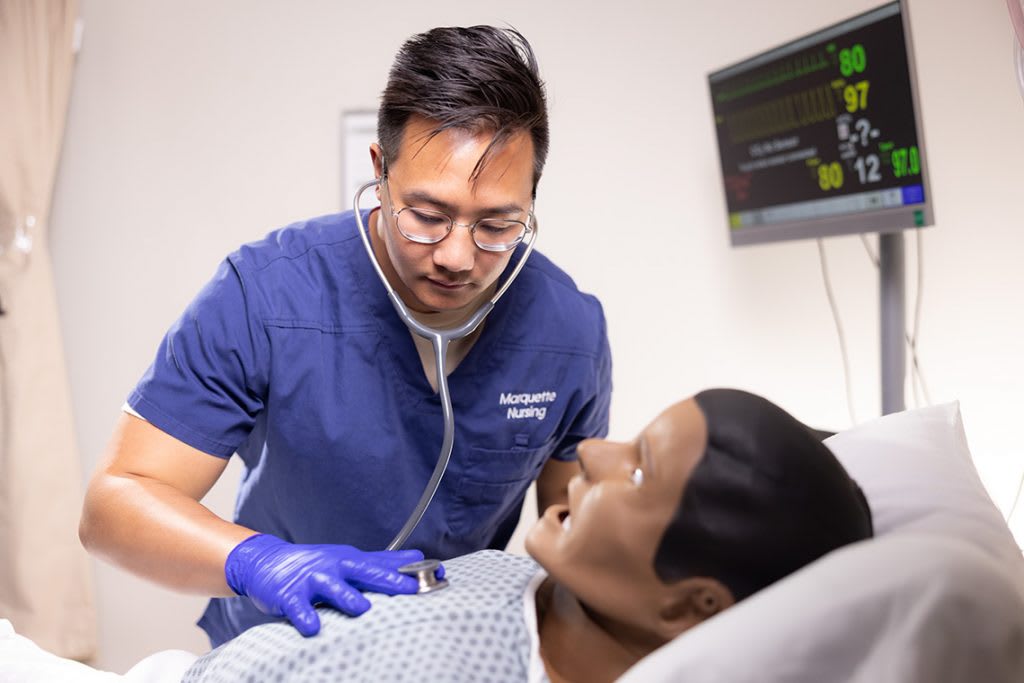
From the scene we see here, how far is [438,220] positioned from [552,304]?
335 mm

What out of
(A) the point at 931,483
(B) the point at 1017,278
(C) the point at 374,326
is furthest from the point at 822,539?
(B) the point at 1017,278

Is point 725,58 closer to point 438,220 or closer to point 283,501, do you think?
point 438,220

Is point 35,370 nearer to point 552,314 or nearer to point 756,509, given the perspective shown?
point 552,314

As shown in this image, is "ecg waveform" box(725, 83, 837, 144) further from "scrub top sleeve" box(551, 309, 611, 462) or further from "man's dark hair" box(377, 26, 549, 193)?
"man's dark hair" box(377, 26, 549, 193)

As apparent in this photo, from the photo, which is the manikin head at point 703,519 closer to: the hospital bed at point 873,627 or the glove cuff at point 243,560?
the hospital bed at point 873,627

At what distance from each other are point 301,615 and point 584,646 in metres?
0.30

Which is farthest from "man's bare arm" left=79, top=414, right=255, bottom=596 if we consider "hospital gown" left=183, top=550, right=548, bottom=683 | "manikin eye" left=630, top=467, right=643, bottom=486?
"manikin eye" left=630, top=467, right=643, bottom=486

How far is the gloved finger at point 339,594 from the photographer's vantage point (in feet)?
3.18

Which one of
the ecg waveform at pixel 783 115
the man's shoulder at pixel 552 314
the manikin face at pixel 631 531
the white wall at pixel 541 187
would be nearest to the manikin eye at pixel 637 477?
the manikin face at pixel 631 531

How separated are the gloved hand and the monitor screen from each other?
1.24m

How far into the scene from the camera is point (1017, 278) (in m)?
2.04

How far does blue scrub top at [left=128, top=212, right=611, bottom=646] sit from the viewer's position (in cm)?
124

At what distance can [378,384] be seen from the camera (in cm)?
134

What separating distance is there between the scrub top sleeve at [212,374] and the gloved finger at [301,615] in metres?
0.33
